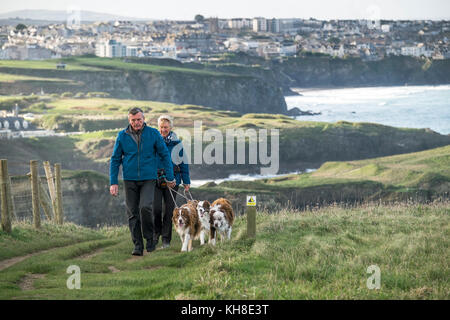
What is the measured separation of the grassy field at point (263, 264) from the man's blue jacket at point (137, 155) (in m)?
1.49

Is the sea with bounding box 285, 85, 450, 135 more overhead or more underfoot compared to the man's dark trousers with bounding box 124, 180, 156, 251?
more underfoot

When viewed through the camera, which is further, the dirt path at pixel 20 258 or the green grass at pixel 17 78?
the green grass at pixel 17 78

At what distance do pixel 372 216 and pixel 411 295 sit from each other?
7.80 m

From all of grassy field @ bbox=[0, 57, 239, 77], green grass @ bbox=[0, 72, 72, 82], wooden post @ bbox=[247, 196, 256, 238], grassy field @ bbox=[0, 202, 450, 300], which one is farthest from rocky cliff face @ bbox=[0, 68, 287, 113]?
wooden post @ bbox=[247, 196, 256, 238]

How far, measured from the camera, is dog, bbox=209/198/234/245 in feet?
42.8

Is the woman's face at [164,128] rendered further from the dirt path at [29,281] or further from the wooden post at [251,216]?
the dirt path at [29,281]

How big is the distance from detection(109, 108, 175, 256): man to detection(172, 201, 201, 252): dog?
0.55m

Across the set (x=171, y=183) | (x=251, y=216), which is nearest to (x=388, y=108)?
(x=251, y=216)

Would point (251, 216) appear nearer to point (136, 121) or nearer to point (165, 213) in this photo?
point (165, 213)

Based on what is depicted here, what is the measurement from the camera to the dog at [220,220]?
1303 centimetres

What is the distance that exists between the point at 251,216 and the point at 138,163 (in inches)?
99.1

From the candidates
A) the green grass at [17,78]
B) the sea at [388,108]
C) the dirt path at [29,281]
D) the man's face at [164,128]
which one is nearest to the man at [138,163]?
the man's face at [164,128]

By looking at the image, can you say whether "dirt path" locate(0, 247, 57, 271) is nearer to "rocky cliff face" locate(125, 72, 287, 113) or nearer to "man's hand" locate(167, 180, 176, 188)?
"man's hand" locate(167, 180, 176, 188)

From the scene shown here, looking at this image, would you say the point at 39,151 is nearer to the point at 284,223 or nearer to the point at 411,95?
the point at 284,223
